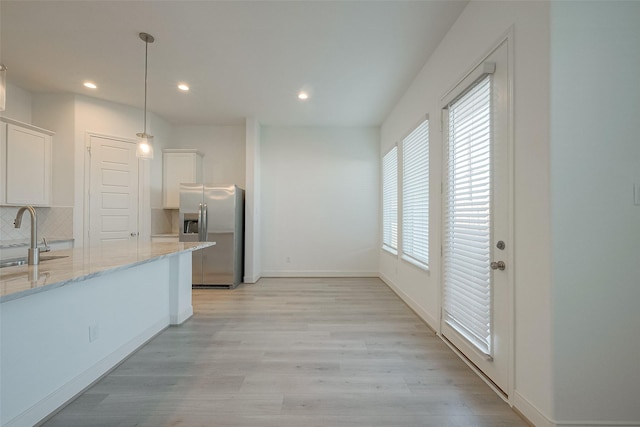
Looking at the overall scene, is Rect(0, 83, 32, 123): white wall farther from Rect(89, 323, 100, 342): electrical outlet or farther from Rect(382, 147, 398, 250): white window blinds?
Rect(382, 147, 398, 250): white window blinds

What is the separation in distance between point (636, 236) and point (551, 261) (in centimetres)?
45

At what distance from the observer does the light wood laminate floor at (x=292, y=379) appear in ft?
5.24

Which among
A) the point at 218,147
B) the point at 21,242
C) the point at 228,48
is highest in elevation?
the point at 228,48

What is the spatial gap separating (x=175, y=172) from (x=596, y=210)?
546 cm

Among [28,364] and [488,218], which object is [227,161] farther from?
[488,218]

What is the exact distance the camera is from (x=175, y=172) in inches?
193

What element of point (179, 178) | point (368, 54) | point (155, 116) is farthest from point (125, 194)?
point (368, 54)

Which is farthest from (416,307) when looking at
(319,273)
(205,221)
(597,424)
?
(205,221)

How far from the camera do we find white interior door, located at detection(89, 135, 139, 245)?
405 centimetres

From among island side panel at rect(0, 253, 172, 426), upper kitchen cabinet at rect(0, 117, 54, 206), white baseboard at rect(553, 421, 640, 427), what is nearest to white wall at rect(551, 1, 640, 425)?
white baseboard at rect(553, 421, 640, 427)

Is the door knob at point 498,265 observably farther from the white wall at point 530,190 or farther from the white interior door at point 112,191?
the white interior door at point 112,191

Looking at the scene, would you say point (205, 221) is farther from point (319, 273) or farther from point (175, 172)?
point (319, 273)

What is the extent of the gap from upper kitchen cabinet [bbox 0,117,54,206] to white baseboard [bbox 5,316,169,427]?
2.69 meters

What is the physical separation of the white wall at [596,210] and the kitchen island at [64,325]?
2533mm
